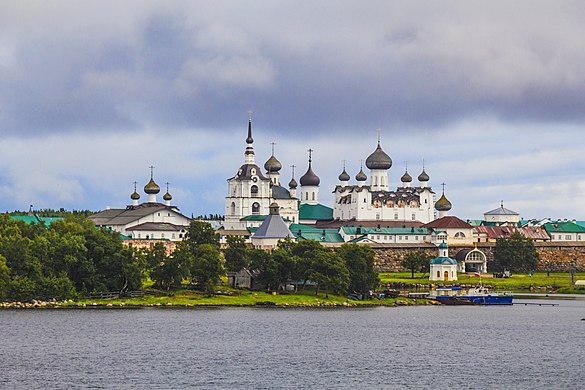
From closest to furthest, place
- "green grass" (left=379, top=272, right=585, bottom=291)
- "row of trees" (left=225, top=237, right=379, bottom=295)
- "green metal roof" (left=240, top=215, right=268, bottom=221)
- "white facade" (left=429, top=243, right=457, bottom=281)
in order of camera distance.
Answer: "row of trees" (left=225, top=237, right=379, bottom=295)
"green grass" (left=379, top=272, right=585, bottom=291)
"white facade" (left=429, top=243, right=457, bottom=281)
"green metal roof" (left=240, top=215, right=268, bottom=221)

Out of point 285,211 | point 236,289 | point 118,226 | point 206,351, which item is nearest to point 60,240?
point 236,289

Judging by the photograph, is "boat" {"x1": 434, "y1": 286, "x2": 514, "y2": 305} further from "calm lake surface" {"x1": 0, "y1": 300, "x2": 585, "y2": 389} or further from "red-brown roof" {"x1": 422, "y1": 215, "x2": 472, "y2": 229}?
"red-brown roof" {"x1": 422, "y1": 215, "x2": 472, "y2": 229}

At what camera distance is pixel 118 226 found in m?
167

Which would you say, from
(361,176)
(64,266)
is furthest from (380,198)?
(64,266)

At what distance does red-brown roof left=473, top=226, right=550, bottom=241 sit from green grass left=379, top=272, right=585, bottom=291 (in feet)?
72.9

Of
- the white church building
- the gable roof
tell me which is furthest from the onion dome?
the gable roof

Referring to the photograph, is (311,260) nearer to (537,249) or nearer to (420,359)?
(420,359)

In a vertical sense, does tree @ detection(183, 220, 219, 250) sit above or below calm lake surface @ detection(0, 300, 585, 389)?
above

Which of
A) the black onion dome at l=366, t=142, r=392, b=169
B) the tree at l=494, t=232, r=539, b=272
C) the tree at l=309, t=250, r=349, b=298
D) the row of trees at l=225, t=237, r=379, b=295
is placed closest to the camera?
the tree at l=309, t=250, r=349, b=298

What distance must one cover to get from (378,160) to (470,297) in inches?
2595

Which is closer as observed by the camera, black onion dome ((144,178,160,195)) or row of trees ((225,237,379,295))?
row of trees ((225,237,379,295))

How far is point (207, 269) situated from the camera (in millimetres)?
104125

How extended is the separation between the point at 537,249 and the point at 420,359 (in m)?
99.3

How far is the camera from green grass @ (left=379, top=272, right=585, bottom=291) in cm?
13625
